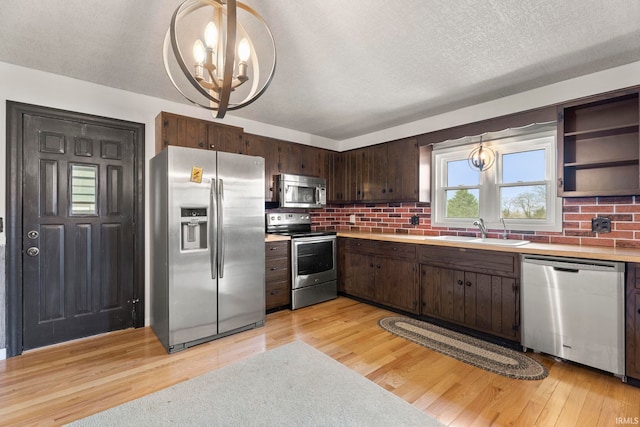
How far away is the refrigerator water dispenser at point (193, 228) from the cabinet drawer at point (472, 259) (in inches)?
91.4

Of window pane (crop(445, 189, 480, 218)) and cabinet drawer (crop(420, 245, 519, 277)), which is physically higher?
window pane (crop(445, 189, 480, 218))

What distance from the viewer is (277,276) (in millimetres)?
3619

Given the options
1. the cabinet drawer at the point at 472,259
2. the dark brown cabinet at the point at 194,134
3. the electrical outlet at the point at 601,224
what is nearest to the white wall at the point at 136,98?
the dark brown cabinet at the point at 194,134

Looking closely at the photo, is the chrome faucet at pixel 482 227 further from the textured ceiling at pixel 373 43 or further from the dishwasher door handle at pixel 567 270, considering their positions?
the textured ceiling at pixel 373 43

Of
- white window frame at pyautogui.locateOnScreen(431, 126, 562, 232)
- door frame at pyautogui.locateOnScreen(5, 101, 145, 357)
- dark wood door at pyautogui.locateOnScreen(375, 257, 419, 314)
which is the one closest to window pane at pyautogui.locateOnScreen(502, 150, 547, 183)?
white window frame at pyautogui.locateOnScreen(431, 126, 562, 232)

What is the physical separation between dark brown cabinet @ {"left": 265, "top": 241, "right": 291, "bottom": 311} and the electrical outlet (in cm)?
307

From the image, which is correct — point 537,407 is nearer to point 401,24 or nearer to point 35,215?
point 401,24

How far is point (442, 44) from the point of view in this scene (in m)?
2.17

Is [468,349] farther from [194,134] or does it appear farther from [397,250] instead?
[194,134]

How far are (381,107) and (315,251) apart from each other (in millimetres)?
1983

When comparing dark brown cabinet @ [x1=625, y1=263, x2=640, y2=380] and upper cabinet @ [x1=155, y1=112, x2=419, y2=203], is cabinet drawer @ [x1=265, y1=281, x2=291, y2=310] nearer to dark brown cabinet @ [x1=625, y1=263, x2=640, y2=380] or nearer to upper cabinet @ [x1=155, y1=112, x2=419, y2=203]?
upper cabinet @ [x1=155, y1=112, x2=419, y2=203]

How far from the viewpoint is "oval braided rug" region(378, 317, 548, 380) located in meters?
2.28

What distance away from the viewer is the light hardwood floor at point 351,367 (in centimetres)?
182

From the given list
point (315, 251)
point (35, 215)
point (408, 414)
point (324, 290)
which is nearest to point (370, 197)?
point (315, 251)
